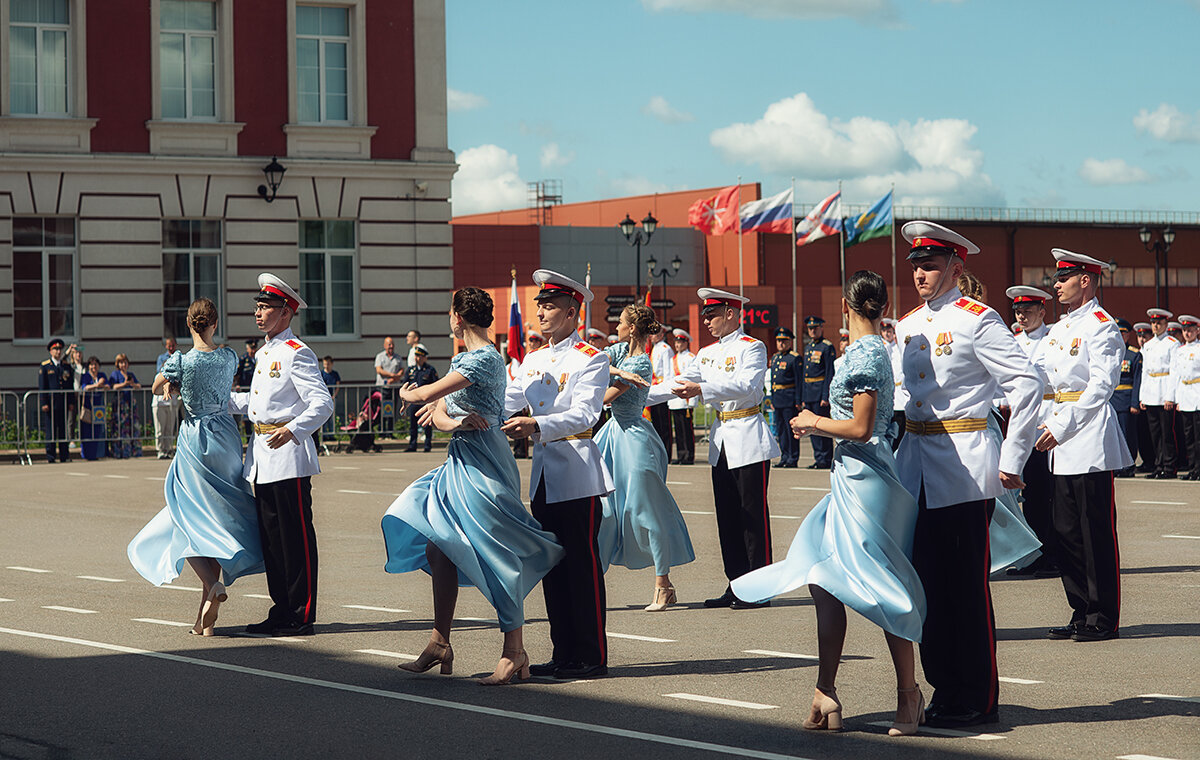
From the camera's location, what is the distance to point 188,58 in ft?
96.4

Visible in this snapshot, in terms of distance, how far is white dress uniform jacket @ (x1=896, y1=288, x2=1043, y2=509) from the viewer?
657 centimetres

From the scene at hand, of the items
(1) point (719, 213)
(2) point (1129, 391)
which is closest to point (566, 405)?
(2) point (1129, 391)

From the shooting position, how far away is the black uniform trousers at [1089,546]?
864 centimetres

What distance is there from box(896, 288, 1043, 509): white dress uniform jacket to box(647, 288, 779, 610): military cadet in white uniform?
3.27m

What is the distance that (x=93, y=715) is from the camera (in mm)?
6836

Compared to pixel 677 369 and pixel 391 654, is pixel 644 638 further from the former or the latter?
pixel 677 369

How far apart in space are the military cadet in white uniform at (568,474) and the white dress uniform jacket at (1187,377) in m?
14.4

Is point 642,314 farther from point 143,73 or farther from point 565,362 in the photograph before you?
point 143,73

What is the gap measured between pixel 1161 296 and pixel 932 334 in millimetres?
63879

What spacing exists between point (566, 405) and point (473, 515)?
Result: 802 millimetres

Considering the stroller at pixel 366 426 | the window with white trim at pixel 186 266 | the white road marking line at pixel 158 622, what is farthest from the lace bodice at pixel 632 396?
the window with white trim at pixel 186 266

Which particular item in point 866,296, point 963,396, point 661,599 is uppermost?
point 866,296

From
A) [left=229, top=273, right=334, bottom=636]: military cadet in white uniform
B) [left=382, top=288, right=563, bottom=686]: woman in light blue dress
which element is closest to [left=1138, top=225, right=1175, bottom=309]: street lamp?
[left=229, top=273, right=334, bottom=636]: military cadet in white uniform

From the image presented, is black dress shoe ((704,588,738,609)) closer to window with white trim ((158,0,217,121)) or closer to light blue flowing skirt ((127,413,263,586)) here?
light blue flowing skirt ((127,413,263,586))
